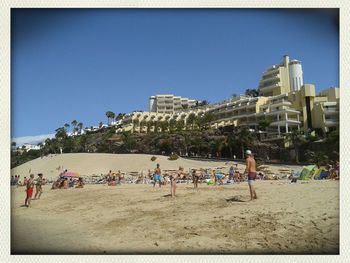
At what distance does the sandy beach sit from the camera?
7152mm

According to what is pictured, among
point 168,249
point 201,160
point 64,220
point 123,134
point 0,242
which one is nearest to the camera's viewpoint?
point 168,249

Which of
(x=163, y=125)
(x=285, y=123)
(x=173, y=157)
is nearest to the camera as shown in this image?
(x=285, y=123)

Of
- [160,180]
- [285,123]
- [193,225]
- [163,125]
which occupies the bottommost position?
[193,225]

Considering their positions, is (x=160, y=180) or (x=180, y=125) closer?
(x=160, y=180)

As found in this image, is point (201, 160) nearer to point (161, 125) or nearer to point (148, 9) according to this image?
point (161, 125)

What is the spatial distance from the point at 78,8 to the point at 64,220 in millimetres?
5279

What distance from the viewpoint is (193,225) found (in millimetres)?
7832

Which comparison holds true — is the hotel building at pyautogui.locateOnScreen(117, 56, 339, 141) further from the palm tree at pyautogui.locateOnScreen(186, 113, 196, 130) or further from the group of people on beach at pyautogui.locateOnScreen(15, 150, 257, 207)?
the group of people on beach at pyautogui.locateOnScreen(15, 150, 257, 207)

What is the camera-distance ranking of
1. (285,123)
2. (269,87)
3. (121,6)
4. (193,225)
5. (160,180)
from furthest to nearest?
(269,87)
(285,123)
(160,180)
(121,6)
(193,225)

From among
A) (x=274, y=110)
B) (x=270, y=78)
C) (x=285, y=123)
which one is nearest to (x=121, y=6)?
(x=285, y=123)

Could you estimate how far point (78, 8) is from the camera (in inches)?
338

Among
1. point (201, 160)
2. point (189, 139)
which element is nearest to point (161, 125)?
point (189, 139)

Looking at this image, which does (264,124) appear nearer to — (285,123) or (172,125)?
(285,123)

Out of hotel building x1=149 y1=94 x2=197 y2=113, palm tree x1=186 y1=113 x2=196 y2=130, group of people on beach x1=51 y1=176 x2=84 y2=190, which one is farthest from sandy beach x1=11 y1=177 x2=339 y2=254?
hotel building x1=149 y1=94 x2=197 y2=113
